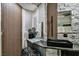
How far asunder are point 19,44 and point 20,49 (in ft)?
0.26

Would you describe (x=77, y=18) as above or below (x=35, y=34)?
above

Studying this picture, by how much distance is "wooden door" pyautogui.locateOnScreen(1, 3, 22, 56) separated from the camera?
2395 millimetres

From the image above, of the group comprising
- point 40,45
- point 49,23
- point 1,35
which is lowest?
point 40,45

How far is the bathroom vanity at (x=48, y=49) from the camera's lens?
7.55 ft

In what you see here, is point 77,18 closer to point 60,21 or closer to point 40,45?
point 60,21

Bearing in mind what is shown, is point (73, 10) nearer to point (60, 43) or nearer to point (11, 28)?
point (60, 43)

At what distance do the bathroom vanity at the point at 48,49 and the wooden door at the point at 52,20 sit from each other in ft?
0.53

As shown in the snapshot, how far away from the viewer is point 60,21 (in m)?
2.37

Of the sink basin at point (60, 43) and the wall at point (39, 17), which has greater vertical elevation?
the wall at point (39, 17)

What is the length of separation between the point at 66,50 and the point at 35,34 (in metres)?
0.50

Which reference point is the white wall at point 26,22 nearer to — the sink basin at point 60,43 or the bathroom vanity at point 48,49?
the bathroom vanity at point 48,49

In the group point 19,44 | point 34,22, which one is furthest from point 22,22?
point 19,44

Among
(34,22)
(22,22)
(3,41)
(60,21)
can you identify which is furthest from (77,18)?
(3,41)

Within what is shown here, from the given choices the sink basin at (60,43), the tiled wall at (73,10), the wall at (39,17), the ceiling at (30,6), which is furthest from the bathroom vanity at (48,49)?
the ceiling at (30,6)
